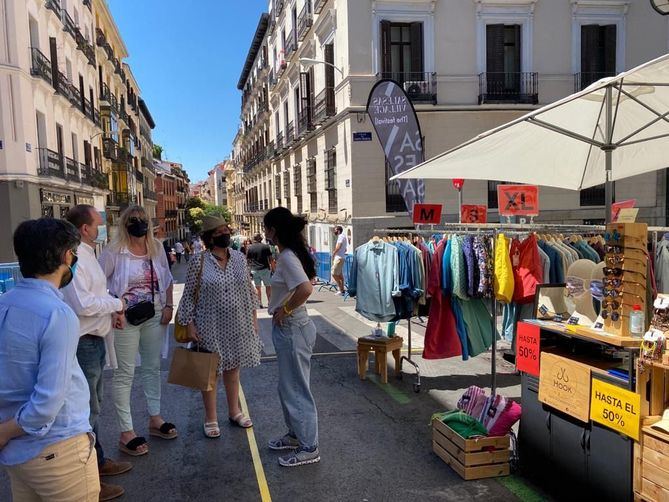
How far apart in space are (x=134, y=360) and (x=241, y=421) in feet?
3.73

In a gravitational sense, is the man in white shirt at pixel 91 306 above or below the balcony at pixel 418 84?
below

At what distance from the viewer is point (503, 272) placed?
543 cm

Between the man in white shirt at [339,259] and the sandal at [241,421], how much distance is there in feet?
21.3

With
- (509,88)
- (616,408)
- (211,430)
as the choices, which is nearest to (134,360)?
(211,430)

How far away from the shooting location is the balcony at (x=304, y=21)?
776 inches

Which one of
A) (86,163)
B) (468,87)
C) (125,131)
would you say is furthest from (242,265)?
(125,131)

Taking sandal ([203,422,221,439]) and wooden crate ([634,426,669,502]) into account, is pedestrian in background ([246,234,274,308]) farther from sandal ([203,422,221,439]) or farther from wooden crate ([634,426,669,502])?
wooden crate ([634,426,669,502])

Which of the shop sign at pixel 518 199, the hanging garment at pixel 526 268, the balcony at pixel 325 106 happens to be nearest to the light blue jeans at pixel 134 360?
A: the hanging garment at pixel 526 268

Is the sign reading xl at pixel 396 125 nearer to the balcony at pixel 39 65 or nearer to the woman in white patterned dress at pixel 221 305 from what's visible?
the woman in white patterned dress at pixel 221 305

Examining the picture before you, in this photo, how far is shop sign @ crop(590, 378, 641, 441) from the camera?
292 cm

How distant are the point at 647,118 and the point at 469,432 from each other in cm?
326

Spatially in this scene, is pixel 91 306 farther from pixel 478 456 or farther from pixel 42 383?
pixel 478 456

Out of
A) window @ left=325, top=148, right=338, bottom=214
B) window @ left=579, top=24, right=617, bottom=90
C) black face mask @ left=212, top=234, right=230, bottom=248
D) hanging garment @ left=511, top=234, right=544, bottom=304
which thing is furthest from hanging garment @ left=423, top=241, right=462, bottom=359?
window @ left=579, top=24, right=617, bottom=90

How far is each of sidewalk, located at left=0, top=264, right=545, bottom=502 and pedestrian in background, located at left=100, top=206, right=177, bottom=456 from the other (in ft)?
1.56
